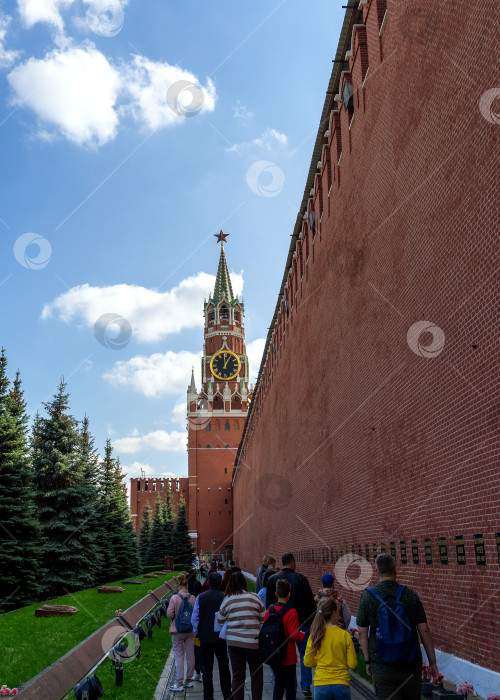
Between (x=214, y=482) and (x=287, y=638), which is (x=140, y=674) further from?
(x=214, y=482)

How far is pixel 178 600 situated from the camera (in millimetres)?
8258

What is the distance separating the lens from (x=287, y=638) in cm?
587

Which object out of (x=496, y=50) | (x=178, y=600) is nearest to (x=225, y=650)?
(x=178, y=600)

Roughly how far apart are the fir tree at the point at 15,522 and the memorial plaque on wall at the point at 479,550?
49.7 feet

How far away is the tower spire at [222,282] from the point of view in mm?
92812

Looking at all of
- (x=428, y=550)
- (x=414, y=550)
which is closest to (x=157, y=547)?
(x=414, y=550)

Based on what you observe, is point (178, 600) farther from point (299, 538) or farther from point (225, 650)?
point (299, 538)

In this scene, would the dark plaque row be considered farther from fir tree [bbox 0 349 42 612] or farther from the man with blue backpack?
fir tree [bbox 0 349 42 612]

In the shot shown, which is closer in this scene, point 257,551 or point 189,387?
point 257,551

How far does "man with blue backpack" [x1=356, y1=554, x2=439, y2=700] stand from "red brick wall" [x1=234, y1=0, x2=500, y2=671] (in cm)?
207

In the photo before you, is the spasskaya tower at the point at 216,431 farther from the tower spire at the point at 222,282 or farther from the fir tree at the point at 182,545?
the fir tree at the point at 182,545

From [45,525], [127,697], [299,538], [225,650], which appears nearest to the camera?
[225,650]

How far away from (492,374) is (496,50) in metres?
2.93

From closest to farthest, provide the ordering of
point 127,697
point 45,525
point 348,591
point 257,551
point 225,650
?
point 225,650
point 127,697
point 348,591
point 45,525
point 257,551
